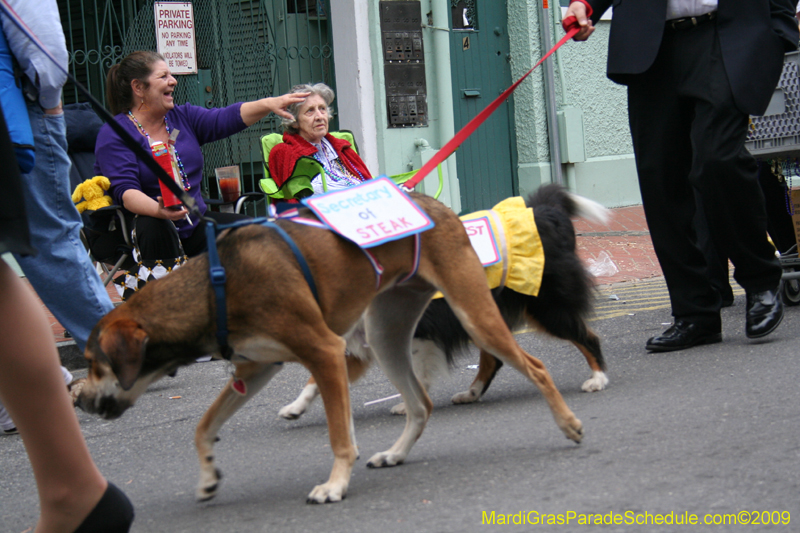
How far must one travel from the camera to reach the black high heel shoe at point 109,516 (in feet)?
6.61

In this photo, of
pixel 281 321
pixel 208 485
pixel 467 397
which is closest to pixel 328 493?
pixel 208 485

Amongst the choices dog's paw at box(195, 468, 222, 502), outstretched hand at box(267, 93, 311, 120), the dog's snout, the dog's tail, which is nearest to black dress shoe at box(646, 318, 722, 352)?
the dog's tail

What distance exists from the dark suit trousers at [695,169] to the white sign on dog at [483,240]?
1.25 metres

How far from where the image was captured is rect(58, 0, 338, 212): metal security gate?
9.10m

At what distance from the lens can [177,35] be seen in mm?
9141

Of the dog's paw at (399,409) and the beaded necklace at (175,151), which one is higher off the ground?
the beaded necklace at (175,151)

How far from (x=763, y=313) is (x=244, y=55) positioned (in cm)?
659

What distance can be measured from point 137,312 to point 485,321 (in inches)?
44.3

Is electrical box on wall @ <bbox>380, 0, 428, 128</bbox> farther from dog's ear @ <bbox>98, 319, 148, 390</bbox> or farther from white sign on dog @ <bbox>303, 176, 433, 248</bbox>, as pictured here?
dog's ear @ <bbox>98, 319, 148, 390</bbox>

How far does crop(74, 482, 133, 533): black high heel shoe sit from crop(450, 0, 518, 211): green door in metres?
8.73

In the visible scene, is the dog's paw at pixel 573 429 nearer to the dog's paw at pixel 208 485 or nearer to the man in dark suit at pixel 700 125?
the dog's paw at pixel 208 485

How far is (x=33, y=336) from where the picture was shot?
1.92m

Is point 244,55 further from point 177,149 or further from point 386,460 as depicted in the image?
point 386,460

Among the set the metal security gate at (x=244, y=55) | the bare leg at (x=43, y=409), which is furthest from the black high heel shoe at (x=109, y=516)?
the metal security gate at (x=244, y=55)
